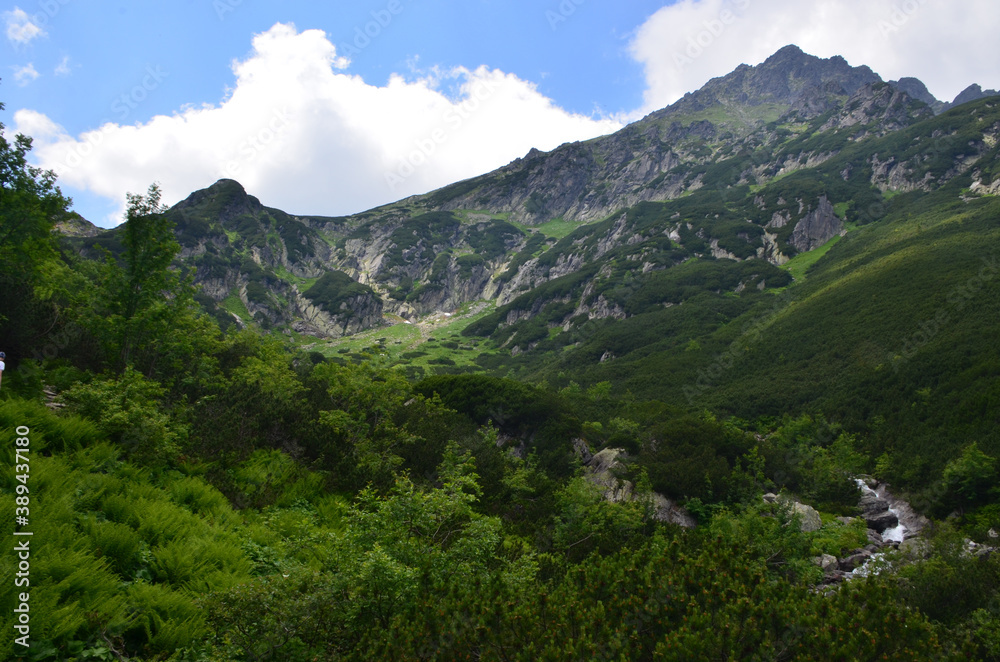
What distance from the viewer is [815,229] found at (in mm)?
94938

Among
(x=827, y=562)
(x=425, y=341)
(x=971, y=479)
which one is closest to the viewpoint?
(x=827, y=562)

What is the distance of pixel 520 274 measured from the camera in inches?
5763

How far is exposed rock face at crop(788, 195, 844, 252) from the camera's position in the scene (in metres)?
93.4

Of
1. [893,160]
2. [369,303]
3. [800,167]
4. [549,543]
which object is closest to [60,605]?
[549,543]

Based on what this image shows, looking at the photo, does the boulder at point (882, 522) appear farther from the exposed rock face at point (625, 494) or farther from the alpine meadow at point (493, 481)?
the exposed rock face at point (625, 494)

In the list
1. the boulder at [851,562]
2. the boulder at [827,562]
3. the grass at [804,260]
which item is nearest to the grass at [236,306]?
the boulder at [827,562]

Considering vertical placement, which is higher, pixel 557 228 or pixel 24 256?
pixel 557 228

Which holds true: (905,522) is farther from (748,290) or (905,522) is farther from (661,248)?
(661,248)

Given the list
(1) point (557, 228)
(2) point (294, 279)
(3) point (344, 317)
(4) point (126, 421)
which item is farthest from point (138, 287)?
(1) point (557, 228)

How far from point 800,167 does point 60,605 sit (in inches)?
6996

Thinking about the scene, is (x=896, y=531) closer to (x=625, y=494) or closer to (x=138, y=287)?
(x=625, y=494)

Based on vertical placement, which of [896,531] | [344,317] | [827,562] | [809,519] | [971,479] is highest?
[344,317]

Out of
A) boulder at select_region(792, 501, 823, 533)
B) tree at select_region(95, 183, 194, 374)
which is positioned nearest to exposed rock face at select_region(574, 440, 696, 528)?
boulder at select_region(792, 501, 823, 533)

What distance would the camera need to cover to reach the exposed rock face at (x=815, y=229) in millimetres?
93375
